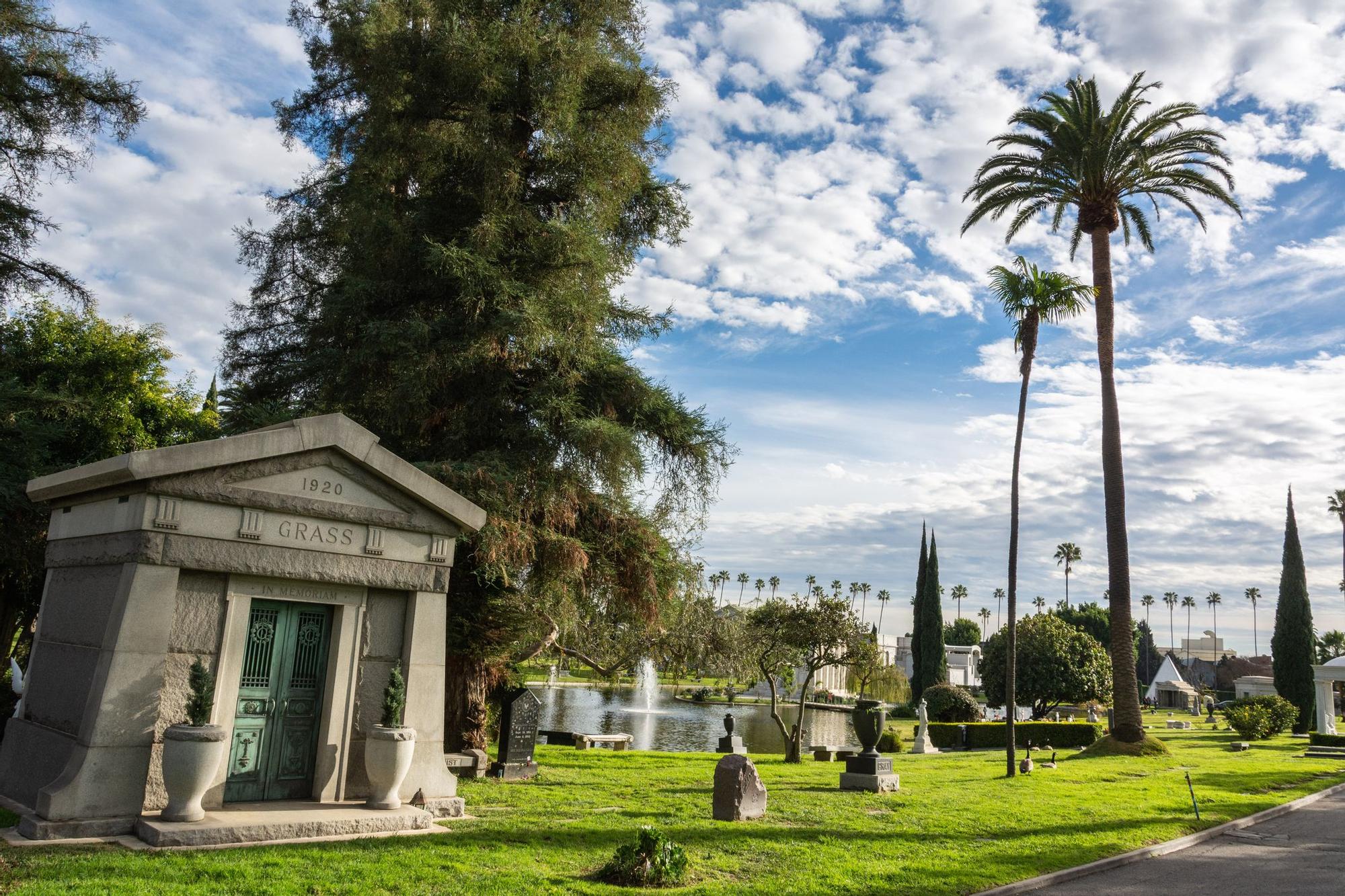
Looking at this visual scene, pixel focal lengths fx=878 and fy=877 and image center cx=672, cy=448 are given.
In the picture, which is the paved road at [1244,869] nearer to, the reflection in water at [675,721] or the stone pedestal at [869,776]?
the stone pedestal at [869,776]

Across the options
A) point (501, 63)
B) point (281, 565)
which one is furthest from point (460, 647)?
point (501, 63)

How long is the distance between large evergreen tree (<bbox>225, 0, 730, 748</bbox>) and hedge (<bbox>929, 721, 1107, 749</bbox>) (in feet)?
73.3

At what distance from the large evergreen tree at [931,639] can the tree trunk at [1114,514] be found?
30.2 metres

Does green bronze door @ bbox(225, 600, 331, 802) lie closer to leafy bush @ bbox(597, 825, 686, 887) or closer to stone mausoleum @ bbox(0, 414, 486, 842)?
stone mausoleum @ bbox(0, 414, 486, 842)

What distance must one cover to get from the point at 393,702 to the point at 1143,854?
9.82 meters

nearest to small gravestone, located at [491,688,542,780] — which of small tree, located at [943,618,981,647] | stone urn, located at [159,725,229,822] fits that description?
stone urn, located at [159,725,229,822]

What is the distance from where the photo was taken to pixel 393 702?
10.0m

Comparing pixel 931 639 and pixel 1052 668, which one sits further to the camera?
pixel 931 639

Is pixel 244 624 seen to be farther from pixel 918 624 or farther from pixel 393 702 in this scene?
pixel 918 624

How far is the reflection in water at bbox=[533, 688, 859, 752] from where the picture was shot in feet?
110

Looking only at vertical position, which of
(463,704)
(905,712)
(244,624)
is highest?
(244,624)

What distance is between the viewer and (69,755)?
8.73 meters

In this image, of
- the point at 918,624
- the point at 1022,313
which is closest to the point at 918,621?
the point at 918,624

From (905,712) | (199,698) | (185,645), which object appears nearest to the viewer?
(199,698)
